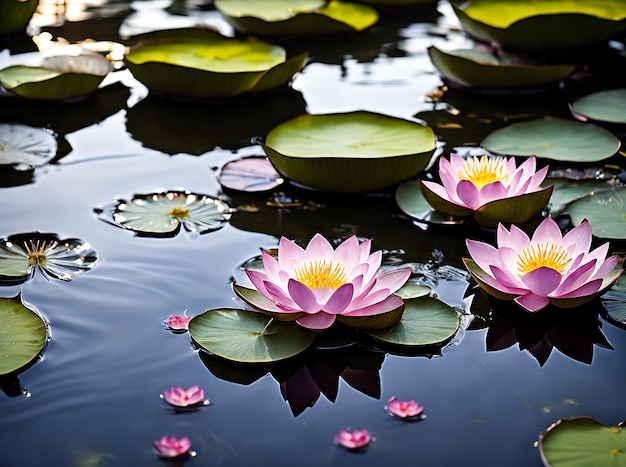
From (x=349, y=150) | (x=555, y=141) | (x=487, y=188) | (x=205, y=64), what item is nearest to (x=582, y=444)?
(x=487, y=188)

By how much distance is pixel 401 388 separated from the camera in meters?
1.60

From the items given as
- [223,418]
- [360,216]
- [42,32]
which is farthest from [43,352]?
[42,32]

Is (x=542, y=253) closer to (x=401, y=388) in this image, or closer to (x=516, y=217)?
(x=516, y=217)

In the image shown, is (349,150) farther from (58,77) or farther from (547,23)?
(547,23)

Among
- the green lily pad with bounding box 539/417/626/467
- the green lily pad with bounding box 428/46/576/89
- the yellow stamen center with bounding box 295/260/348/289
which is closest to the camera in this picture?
the green lily pad with bounding box 539/417/626/467

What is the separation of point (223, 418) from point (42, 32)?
2.74m

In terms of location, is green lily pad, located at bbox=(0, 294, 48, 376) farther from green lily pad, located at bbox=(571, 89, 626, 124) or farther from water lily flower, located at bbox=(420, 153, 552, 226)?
green lily pad, located at bbox=(571, 89, 626, 124)

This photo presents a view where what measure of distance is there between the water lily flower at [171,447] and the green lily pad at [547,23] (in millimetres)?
2520

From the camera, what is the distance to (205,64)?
10.3ft

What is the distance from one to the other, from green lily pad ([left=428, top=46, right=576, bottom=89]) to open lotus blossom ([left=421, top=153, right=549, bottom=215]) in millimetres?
918

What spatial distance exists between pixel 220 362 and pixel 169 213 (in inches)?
27.0

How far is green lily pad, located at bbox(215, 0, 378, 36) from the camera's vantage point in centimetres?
361

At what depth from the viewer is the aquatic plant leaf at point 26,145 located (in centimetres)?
255

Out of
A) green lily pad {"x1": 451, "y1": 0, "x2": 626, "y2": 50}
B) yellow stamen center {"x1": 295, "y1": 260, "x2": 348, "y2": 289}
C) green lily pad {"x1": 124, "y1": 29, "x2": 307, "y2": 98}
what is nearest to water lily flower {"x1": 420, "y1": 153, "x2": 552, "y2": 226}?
yellow stamen center {"x1": 295, "y1": 260, "x2": 348, "y2": 289}
